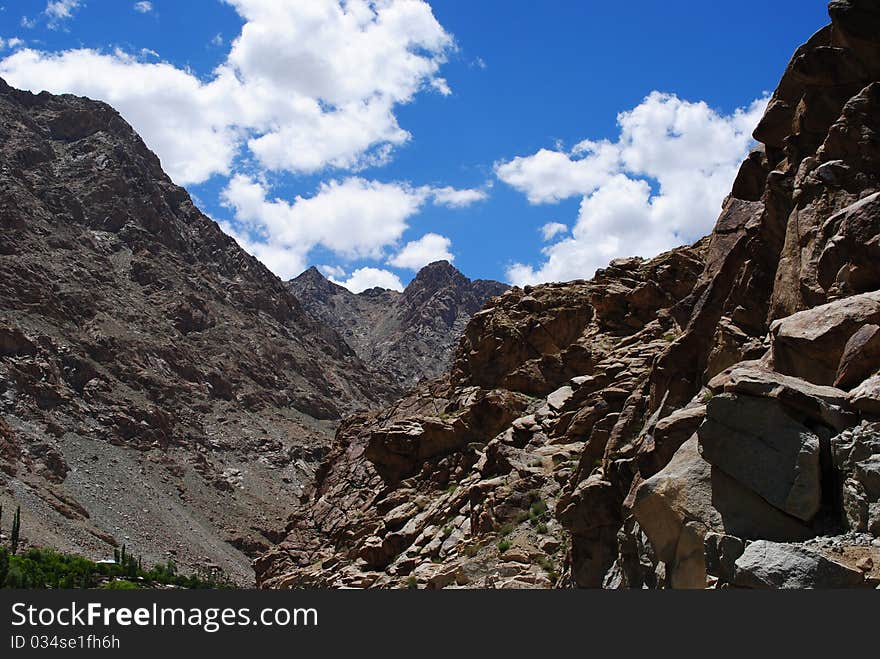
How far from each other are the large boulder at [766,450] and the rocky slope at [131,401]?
98956 millimetres

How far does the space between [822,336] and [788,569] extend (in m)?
3.99

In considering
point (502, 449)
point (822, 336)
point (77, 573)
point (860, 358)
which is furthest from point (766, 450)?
point (77, 573)

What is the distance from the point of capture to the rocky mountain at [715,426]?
1180 cm

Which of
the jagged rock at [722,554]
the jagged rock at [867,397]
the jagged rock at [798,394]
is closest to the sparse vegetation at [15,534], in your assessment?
the jagged rock at [722,554]

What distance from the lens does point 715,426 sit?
13203mm

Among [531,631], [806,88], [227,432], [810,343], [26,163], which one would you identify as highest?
[26,163]

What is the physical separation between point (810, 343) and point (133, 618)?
10619 mm

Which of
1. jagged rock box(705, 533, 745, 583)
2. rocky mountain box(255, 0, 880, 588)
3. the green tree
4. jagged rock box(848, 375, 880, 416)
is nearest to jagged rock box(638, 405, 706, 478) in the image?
rocky mountain box(255, 0, 880, 588)

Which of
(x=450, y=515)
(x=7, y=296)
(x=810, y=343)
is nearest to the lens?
(x=810, y=343)

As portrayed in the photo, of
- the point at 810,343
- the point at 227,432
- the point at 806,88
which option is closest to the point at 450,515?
the point at 806,88

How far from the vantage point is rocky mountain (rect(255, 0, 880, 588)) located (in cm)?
1180

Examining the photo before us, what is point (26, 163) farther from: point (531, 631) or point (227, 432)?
point (531, 631)

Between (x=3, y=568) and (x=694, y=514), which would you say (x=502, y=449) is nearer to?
(x=694, y=514)

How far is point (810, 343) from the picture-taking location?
44.4 feet
